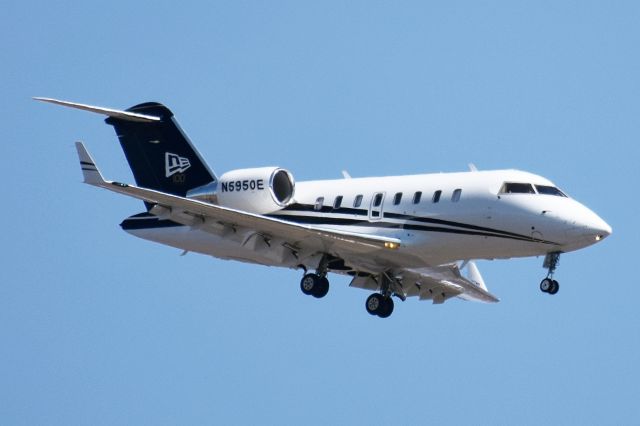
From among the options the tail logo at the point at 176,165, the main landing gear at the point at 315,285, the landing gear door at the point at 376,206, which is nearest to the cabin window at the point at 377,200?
the landing gear door at the point at 376,206

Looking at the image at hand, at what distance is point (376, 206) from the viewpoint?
3169cm

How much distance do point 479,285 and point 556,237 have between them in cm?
729

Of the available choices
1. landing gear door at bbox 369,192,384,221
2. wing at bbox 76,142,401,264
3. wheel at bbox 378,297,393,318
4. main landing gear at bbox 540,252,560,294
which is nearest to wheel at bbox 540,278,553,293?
main landing gear at bbox 540,252,560,294

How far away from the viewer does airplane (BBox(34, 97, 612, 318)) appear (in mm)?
29797

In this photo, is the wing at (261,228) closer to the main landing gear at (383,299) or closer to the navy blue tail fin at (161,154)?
the main landing gear at (383,299)

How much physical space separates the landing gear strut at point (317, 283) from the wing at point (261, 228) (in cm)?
49

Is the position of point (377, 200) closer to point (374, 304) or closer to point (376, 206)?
point (376, 206)

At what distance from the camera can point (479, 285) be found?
36.5 metres

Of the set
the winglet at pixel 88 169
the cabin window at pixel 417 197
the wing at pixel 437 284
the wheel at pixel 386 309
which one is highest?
the cabin window at pixel 417 197

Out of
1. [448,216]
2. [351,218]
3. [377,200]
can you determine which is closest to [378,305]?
[351,218]

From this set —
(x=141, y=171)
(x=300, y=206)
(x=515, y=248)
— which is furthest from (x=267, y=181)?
(x=515, y=248)

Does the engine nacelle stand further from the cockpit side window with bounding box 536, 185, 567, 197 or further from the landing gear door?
the cockpit side window with bounding box 536, 185, 567, 197

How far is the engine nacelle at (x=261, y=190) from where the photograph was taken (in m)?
32.9

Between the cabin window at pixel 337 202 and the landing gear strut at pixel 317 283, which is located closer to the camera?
the landing gear strut at pixel 317 283
